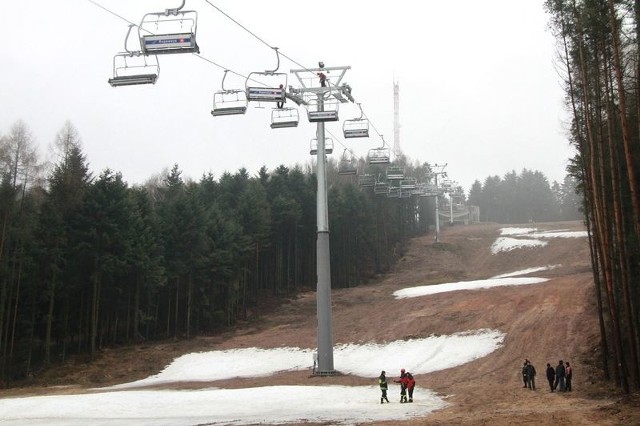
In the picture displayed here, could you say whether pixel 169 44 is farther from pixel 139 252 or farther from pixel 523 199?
pixel 523 199

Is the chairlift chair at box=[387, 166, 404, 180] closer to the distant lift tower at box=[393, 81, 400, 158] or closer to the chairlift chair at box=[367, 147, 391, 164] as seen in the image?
the chairlift chair at box=[367, 147, 391, 164]

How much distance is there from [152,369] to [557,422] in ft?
103

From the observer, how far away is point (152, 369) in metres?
40.5

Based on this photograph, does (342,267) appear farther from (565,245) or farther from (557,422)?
(557,422)

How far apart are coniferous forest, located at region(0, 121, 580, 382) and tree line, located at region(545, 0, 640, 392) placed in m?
29.9

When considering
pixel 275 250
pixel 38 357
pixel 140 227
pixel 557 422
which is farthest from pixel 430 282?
pixel 557 422

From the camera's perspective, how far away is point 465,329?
39.9 meters

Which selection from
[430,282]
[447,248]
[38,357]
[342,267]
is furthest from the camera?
[447,248]

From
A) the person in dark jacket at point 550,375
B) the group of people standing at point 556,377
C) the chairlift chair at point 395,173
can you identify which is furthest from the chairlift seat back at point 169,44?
the chairlift chair at point 395,173

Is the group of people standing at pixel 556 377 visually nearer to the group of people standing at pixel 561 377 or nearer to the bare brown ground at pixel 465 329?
the group of people standing at pixel 561 377

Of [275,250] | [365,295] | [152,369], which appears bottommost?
[152,369]

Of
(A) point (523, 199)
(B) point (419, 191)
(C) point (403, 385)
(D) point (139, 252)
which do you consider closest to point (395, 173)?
(B) point (419, 191)

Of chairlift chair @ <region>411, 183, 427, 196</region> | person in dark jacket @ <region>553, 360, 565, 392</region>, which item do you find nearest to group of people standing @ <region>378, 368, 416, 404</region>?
person in dark jacket @ <region>553, 360, 565, 392</region>

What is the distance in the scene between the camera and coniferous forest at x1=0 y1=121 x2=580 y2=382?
39500 mm
